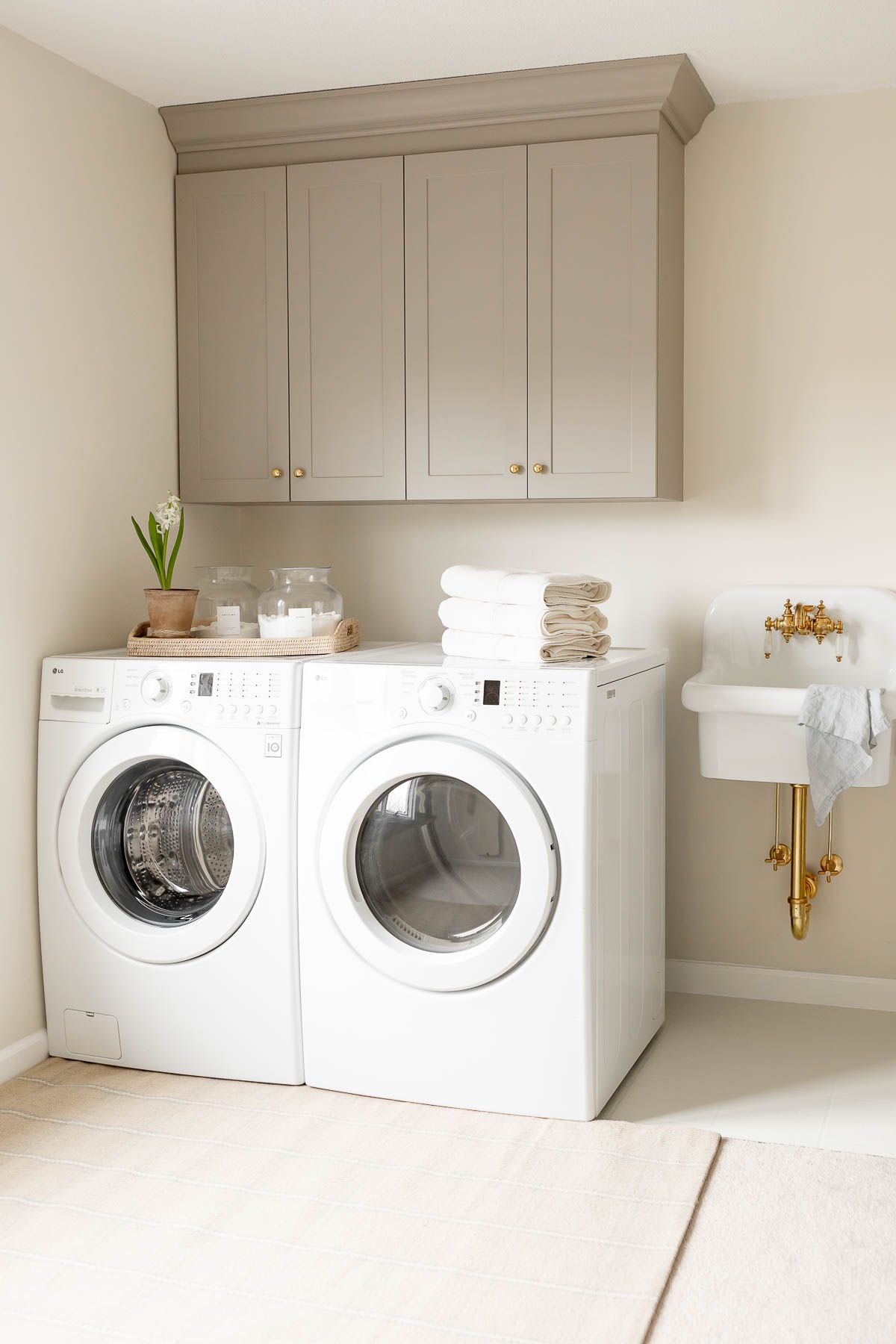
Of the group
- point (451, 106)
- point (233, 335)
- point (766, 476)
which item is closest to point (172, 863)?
point (233, 335)

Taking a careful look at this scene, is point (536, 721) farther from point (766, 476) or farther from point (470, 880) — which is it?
point (766, 476)

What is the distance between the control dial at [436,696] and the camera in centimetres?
253

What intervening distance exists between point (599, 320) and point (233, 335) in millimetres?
968

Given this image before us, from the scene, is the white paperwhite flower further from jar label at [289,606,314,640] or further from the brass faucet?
the brass faucet

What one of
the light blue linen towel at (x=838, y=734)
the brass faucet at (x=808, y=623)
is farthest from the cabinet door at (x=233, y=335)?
the light blue linen towel at (x=838, y=734)

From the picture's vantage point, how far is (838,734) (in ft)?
8.70

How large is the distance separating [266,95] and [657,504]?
1.41 metres

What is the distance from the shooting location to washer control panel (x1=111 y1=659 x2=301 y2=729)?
2.66 m

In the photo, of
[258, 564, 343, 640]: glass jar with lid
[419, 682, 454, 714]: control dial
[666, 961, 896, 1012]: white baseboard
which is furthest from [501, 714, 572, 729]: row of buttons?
[666, 961, 896, 1012]: white baseboard

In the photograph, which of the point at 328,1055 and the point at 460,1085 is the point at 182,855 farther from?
the point at 460,1085

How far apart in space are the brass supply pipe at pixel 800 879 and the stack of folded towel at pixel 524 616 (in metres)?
0.71

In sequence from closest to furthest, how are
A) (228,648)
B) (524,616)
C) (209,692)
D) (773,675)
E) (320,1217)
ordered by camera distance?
(320,1217) < (524,616) < (209,692) < (228,648) < (773,675)

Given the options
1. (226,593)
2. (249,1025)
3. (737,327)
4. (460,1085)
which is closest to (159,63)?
(226,593)

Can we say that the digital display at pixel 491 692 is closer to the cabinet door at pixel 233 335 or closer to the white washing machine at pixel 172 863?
the white washing machine at pixel 172 863
